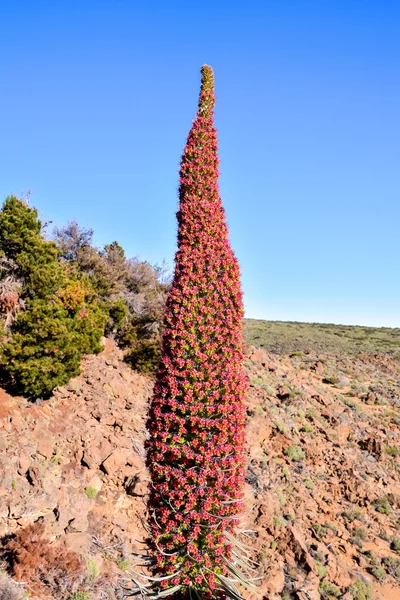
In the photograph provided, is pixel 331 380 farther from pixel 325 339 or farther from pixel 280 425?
pixel 325 339

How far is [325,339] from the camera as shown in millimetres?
53062

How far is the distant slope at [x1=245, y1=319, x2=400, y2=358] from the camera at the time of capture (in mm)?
43594

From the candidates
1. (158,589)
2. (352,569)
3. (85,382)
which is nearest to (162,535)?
(158,589)

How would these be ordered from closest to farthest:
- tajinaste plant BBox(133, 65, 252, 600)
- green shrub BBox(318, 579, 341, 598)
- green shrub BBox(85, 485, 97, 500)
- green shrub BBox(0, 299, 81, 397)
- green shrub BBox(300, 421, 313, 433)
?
tajinaste plant BBox(133, 65, 252, 600) → green shrub BBox(318, 579, 341, 598) → green shrub BBox(85, 485, 97, 500) → green shrub BBox(0, 299, 81, 397) → green shrub BBox(300, 421, 313, 433)

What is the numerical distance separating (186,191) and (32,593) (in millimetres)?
6542

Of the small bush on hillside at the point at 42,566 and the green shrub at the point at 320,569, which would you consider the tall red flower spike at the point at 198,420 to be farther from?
the green shrub at the point at 320,569

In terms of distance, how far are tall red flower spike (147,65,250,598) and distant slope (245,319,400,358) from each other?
34499 millimetres

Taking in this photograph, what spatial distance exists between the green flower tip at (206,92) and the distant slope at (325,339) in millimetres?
34374

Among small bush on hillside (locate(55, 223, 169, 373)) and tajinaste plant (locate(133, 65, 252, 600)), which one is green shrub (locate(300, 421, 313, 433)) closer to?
small bush on hillside (locate(55, 223, 169, 373))

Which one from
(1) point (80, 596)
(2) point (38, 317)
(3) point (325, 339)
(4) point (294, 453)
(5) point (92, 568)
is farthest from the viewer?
(3) point (325, 339)

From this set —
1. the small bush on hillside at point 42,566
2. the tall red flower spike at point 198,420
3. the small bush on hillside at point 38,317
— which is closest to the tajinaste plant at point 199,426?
the tall red flower spike at point 198,420

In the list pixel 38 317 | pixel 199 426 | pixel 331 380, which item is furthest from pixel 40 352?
pixel 331 380

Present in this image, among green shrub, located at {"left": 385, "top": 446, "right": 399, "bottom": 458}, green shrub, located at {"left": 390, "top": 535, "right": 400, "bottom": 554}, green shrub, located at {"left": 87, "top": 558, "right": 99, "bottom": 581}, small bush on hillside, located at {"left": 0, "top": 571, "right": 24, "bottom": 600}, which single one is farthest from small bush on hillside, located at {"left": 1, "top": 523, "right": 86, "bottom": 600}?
green shrub, located at {"left": 385, "top": 446, "right": 399, "bottom": 458}

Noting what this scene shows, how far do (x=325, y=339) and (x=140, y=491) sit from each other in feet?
152
